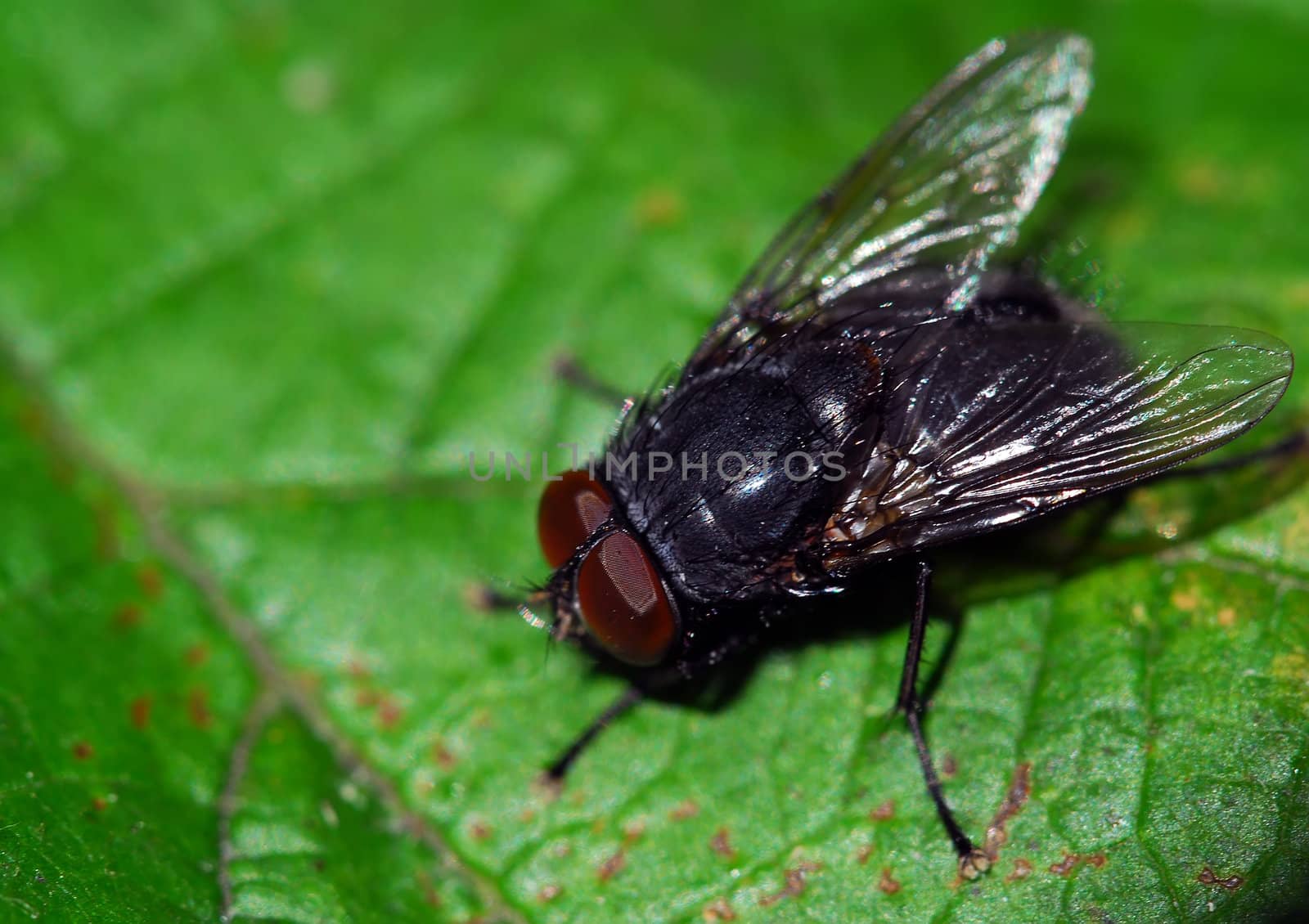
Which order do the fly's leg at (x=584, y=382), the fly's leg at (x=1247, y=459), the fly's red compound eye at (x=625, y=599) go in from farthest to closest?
1. the fly's leg at (x=584, y=382)
2. the fly's leg at (x=1247, y=459)
3. the fly's red compound eye at (x=625, y=599)

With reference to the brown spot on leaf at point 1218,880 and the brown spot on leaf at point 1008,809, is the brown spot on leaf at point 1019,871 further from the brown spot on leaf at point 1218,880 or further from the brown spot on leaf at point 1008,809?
the brown spot on leaf at point 1218,880

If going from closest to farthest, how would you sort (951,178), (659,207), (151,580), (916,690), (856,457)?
(856,457) → (916,690) → (151,580) → (951,178) → (659,207)

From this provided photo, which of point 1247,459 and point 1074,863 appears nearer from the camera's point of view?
point 1074,863

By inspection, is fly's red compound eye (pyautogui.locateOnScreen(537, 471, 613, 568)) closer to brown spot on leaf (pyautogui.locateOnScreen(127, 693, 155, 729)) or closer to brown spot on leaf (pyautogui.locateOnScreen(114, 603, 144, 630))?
brown spot on leaf (pyautogui.locateOnScreen(127, 693, 155, 729))

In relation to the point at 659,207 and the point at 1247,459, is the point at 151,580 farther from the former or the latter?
the point at 1247,459

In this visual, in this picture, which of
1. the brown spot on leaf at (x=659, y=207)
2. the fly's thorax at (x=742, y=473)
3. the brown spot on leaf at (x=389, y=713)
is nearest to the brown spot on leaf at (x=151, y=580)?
the brown spot on leaf at (x=389, y=713)

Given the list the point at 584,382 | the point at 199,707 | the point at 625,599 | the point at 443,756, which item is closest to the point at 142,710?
the point at 199,707

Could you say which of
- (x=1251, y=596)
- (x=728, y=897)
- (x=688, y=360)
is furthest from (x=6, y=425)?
(x=1251, y=596)
